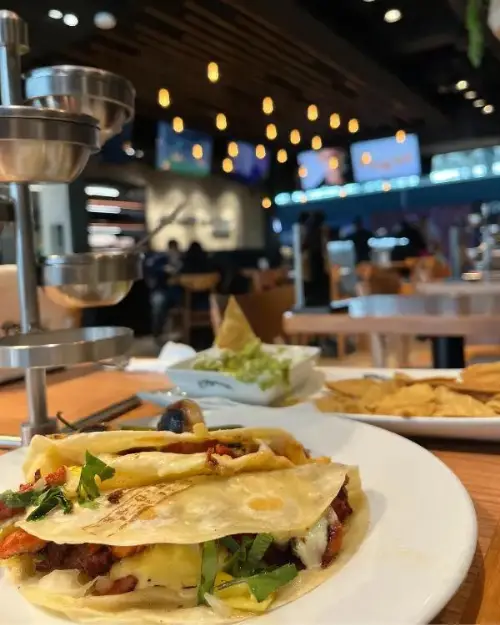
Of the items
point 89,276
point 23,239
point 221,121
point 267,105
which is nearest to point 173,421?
point 89,276

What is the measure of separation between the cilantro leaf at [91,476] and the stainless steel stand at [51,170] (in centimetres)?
23

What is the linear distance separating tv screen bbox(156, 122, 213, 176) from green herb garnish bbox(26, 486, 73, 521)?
9584mm

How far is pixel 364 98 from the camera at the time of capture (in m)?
9.13

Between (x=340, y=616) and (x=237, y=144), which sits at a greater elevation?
(x=237, y=144)

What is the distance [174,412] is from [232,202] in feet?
40.2

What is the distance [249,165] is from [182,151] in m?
2.29

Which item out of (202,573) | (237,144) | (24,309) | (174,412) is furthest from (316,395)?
(237,144)

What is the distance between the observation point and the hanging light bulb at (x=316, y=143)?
11867mm

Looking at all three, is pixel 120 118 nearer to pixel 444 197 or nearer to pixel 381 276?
pixel 381 276

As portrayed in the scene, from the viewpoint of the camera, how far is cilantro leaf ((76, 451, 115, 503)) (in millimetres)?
644

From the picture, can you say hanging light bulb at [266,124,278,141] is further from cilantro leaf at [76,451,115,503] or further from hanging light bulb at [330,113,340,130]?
cilantro leaf at [76,451,115,503]

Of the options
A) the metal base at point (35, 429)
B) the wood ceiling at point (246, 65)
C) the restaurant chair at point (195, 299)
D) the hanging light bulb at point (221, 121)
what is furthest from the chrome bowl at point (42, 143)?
the hanging light bulb at point (221, 121)

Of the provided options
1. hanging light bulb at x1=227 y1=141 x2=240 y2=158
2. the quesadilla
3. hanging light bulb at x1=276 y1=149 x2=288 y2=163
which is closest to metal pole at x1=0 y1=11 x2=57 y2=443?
the quesadilla

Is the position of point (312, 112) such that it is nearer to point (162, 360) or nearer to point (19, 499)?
point (162, 360)
